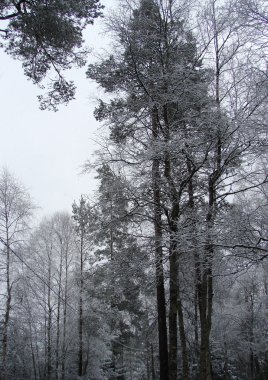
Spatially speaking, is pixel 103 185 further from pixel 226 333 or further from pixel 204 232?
pixel 226 333

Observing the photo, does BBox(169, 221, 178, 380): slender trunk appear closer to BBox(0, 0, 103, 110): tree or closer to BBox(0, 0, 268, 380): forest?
BBox(0, 0, 268, 380): forest

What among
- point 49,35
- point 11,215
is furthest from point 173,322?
point 11,215

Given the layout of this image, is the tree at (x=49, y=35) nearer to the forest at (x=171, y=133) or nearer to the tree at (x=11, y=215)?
the forest at (x=171, y=133)

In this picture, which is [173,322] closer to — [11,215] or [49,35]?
[49,35]

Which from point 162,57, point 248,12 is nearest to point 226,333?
point 162,57

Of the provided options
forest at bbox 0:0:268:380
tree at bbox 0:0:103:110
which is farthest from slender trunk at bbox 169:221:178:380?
tree at bbox 0:0:103:110

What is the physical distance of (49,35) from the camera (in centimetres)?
688

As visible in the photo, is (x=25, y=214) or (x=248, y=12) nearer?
(x=248, y=12)

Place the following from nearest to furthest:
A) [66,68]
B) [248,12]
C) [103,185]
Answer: [248,12]
[66,68]
[103,185]

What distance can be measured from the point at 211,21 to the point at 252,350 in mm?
22454

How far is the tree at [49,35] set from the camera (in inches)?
255

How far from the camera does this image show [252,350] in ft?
79.5

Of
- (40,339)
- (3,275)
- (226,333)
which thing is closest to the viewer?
(3,275)

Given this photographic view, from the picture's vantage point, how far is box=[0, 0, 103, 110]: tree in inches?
255
